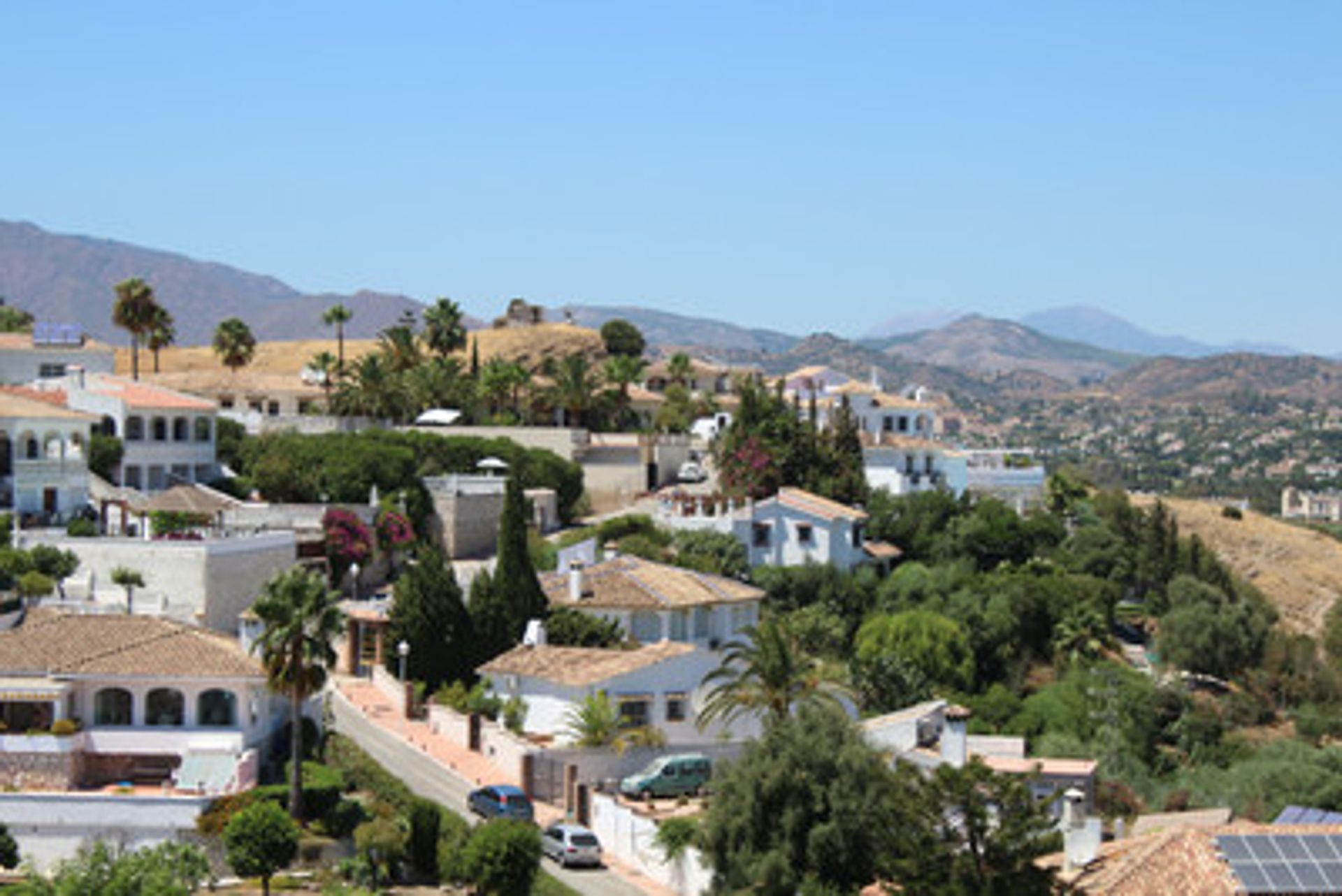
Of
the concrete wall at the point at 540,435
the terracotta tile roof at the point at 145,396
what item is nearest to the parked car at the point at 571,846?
the terracotta tile roof at the point at 145,396

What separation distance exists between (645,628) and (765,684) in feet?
24.8

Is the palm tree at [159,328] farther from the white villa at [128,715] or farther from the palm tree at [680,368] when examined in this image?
the white villa at [128,715]

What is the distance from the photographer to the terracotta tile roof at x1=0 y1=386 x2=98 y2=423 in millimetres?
54844

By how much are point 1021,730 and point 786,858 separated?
25.8 m

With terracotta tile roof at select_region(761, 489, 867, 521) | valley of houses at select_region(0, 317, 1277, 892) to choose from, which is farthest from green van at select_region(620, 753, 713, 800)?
terracotta tile roof at select_region(761, 489, 867, 521)

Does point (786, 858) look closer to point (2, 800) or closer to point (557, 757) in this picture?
point (557, 757)

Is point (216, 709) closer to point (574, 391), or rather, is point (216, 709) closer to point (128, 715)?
point (128, 715)

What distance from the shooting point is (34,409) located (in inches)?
2196

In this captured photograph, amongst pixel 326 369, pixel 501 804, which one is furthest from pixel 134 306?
pixel 501 804

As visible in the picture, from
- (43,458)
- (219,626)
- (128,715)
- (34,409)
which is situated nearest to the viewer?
(128,715)

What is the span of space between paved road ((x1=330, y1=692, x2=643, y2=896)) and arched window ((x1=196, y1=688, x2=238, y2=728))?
3.18 m

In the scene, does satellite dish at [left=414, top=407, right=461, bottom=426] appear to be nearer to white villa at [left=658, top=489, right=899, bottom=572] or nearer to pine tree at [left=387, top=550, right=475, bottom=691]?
white villa at [left=658, top=489, right=899, bottom=572]

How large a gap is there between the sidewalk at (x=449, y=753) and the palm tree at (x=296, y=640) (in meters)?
4.21

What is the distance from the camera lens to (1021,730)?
5584 cm
